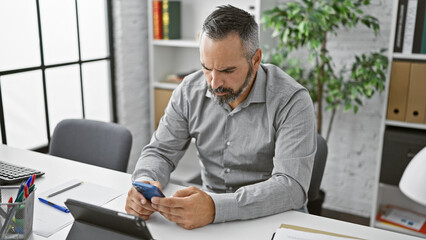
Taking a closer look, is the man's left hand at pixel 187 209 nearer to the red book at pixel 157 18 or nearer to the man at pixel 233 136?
the man at pixel 233 136

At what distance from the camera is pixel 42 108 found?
8.79ft

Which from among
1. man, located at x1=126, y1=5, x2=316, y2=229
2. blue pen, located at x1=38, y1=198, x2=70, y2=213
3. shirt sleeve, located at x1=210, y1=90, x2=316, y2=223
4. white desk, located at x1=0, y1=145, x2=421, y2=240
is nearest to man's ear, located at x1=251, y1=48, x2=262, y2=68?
man, located at x1=126, y1=5, x2=316, y2=229

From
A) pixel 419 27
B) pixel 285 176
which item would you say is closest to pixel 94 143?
pixel 285 176

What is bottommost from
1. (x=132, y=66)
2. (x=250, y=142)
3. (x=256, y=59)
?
(x=250, y=142)

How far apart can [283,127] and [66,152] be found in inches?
43.0

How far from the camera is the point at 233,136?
1658mm

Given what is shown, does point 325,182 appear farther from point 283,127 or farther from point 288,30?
point 283,127

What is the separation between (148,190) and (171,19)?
209 centimetres

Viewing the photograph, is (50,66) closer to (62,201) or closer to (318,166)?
(62,201)

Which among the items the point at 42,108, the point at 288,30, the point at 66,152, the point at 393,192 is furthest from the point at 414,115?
the point at 42,108

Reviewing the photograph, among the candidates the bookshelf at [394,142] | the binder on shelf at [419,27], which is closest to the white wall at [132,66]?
the bookshelf at [394,142]

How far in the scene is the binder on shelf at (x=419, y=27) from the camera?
91.3 inches

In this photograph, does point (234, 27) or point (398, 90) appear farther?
point (398, 90)

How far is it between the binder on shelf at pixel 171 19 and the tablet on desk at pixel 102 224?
2.11 meters
